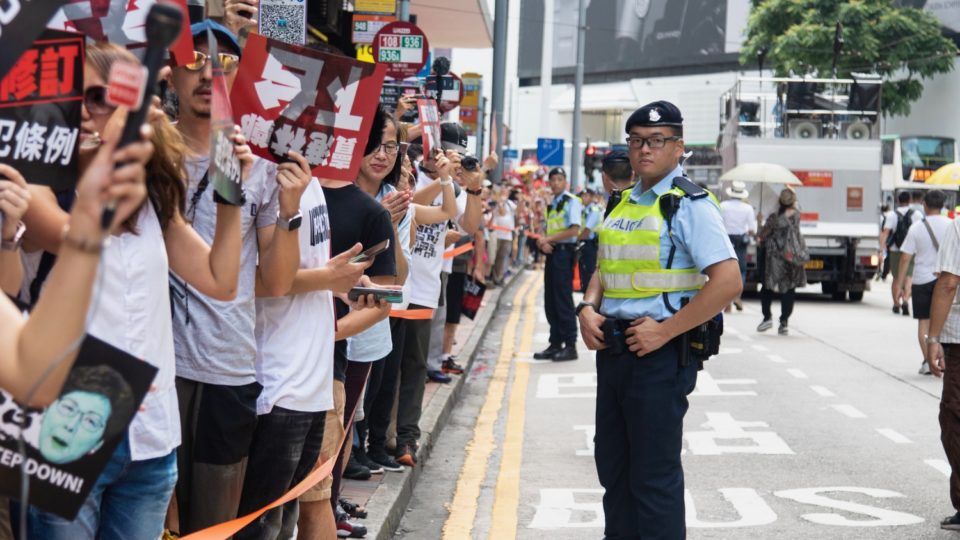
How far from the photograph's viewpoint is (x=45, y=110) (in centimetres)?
293

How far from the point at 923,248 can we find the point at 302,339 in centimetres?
1114

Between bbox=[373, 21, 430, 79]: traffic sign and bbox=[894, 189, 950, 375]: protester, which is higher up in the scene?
bbox=[373, 21, 430, 79]: traffic sign

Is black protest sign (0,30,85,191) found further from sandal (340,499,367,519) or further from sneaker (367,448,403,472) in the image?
sneaker (367,448,403,472)

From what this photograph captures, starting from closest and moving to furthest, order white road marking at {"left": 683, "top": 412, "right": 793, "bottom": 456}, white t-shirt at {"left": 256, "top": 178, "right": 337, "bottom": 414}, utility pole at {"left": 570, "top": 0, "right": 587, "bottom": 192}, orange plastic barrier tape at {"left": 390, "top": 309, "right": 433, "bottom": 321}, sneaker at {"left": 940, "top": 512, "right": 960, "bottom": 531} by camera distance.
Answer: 1. white t-shirt at {"left": 256, "top": 178, "right": 337, "bottom": 414}
2. sneaker at {"left": 940, "top": 512, "right": 960, "bottom": 531}
3. orange plastic barrier tape at {"left": 390, "top": 309, "right": 433, "bottom": 321}
4. white road marking at {"left": 683, "top": 412, "right": 793, "bottom": 456}
5. utility pole at {"left": 570, "top": 0, "right": 587, "bottom": 192}

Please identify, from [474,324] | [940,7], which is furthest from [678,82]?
[474,324]

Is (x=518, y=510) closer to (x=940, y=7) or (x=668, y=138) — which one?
(x=668, y=138)

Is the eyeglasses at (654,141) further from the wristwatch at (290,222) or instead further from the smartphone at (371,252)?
the wristwatch at (290,222)

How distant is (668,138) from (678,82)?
75.2 m

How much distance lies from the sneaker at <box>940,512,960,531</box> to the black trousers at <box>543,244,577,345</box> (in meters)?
8.00

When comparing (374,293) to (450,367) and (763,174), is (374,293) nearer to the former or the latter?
(450,367)

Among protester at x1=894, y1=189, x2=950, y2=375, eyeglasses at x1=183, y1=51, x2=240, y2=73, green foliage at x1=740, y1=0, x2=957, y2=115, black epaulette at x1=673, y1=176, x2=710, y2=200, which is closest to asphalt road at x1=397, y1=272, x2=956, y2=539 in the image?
protester at x1=894, y1=189, x2=950, y2=375

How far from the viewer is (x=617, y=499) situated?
5.67 meters

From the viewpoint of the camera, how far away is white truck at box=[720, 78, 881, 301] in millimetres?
24734

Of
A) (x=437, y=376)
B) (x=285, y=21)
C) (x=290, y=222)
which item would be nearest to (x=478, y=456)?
(x=437, y=376)
